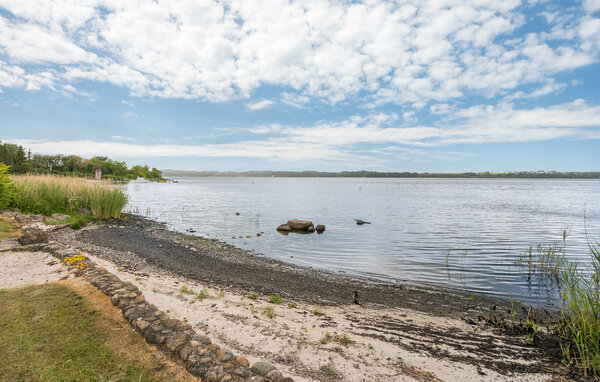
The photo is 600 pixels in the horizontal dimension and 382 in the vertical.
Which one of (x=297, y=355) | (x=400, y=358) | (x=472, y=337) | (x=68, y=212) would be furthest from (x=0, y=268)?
(x=68, y=212)

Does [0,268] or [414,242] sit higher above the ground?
[0,268]

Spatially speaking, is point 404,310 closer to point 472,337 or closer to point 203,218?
point 472,337

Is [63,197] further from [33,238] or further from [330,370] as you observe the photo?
[330,370]

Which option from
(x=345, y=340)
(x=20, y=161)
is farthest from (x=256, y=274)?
(x=20, y=161)

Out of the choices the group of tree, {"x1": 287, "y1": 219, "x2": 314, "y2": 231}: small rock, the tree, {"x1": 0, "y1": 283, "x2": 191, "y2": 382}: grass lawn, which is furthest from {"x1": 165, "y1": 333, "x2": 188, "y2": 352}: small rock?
the tree

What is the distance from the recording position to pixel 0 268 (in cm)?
924

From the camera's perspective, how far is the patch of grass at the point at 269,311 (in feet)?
25.0

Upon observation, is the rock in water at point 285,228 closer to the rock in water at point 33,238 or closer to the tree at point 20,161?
the rock in water at point 33,238

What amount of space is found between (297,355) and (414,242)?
1769 centimetres

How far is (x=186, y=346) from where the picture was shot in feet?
17.2

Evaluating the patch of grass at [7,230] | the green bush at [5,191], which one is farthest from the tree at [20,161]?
the patch of grass at [7,230]

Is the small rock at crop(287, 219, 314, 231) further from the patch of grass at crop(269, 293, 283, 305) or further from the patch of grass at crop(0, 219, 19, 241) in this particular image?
the patch of grass at crop(0, 219, 19, 241)

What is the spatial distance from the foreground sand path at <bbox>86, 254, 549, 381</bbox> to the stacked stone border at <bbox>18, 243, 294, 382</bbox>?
0.57m

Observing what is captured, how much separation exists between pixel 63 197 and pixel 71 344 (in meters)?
24.5
